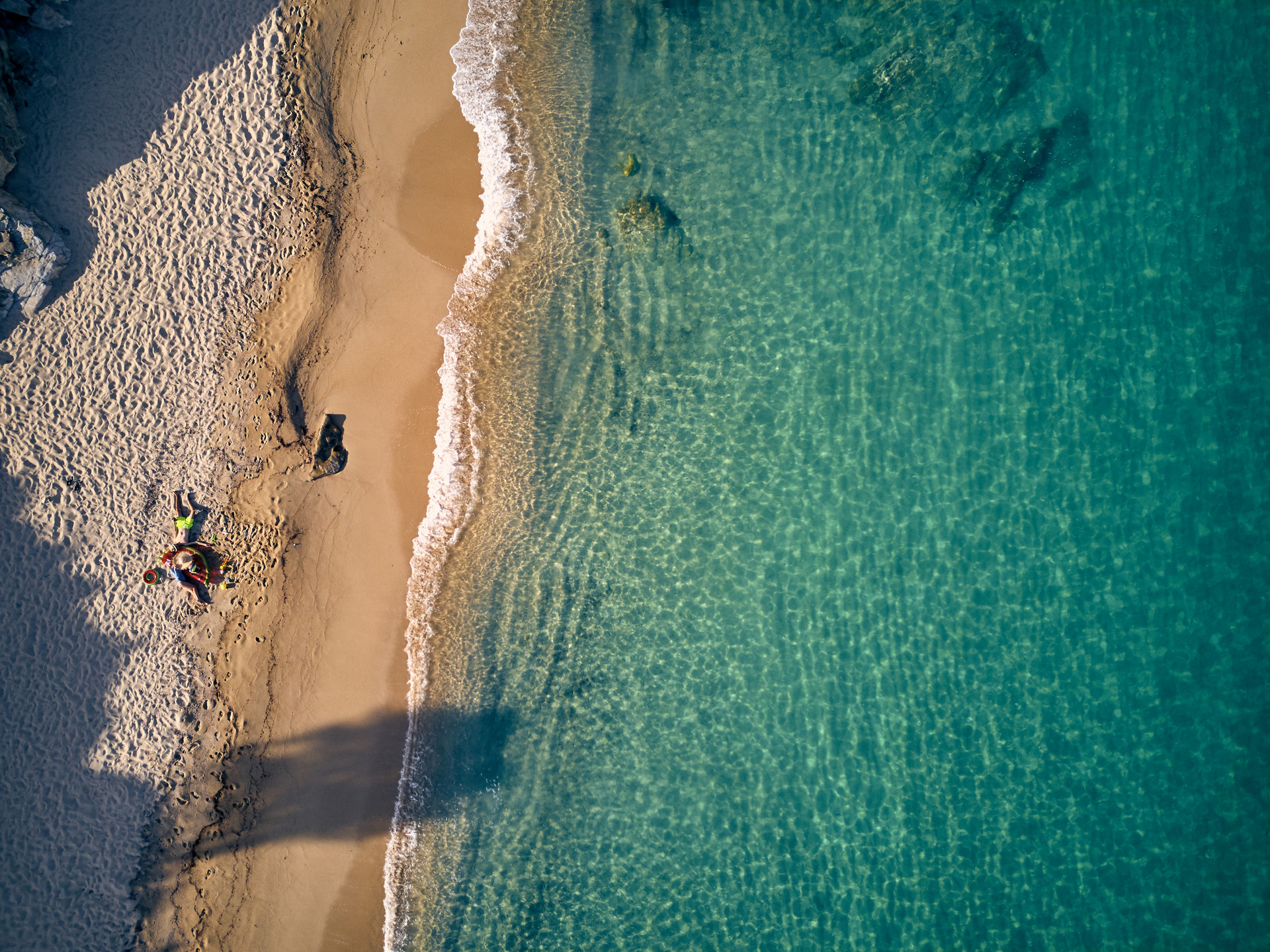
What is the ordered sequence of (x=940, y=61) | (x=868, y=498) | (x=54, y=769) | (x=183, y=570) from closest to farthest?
1. (x=54, y=769)
2. (x=183, y=570)
3. (x=868, y=498)
4. (x=940, y=61)

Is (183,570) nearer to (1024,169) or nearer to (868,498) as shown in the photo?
(868,498)

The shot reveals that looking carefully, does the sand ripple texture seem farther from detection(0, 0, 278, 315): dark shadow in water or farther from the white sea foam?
the white sea foam

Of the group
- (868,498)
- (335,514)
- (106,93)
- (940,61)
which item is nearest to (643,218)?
(940,61)

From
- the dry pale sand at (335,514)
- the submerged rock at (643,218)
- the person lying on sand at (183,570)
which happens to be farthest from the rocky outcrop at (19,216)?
the submerged rock at (643,218)

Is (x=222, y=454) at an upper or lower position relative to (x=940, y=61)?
lower

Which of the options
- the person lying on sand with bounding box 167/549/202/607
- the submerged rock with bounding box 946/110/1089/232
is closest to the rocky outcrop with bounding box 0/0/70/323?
the person lying on sand with bounding box 167/549/202/607

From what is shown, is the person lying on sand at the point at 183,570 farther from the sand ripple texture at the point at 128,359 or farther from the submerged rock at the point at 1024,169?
the submerged rock at the point at 1024,169

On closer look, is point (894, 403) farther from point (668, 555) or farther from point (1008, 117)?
point (1008, 117)

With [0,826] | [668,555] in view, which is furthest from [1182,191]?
[0,826]
